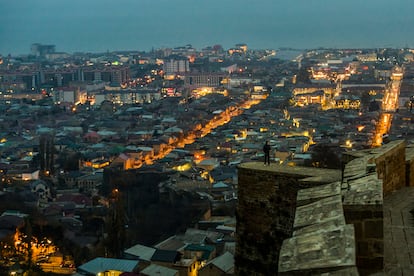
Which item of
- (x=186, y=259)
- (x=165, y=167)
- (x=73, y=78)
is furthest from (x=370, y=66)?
(x=186, y=259)

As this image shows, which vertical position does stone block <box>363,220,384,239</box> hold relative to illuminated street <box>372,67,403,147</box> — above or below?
above

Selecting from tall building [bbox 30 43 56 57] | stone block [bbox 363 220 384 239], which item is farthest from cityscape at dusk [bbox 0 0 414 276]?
tall building [bbox 30 43 56 57]

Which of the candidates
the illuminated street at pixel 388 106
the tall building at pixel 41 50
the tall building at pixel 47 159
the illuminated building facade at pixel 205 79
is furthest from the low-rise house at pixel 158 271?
the tall building at pixel 41 50

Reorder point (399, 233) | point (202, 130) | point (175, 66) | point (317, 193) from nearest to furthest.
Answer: point (317, 193) < point (399, 233) < point (202, 130) < point (175, 66)

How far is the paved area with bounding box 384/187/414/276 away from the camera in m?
1.65

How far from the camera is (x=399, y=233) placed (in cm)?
198

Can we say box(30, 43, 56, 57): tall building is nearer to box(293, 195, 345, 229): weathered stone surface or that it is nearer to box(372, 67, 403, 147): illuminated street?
box(372, 67, 403, 147): illuminated street

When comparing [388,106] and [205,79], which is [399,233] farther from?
[205,79]

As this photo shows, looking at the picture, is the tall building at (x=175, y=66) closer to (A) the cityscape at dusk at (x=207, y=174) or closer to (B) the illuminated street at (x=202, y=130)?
(A) the cityscape at dusk at (x=207, y=174)

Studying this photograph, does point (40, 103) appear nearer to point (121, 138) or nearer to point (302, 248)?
point (121, 138)

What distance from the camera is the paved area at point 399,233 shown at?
1.65 metres

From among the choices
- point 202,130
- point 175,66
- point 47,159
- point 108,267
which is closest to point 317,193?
point 108,267

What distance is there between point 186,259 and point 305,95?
82.3 feet

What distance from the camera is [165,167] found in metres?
16.6
